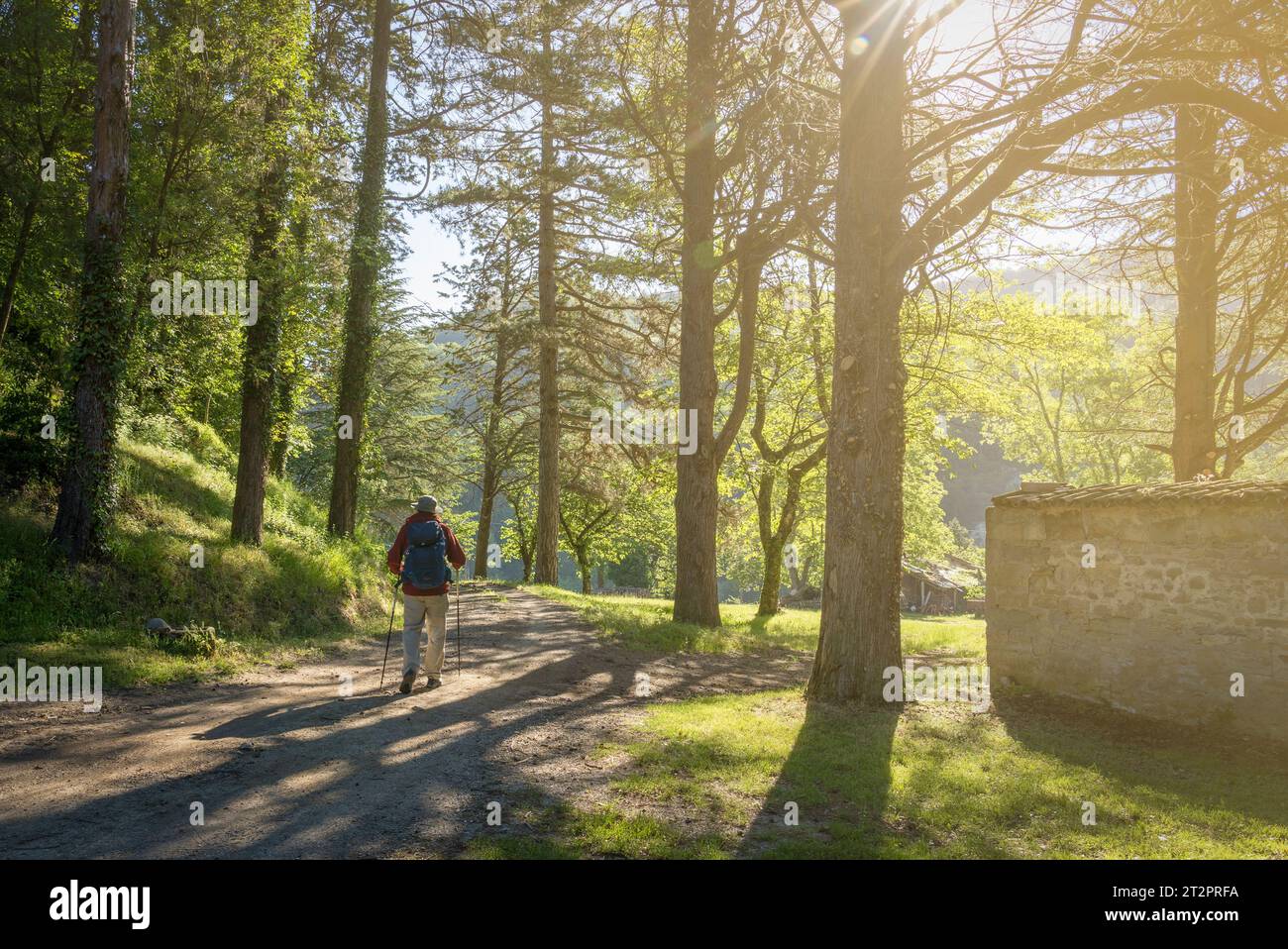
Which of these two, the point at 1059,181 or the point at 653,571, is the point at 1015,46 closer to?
the point at 1059,181

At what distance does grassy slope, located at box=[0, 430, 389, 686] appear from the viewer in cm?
884

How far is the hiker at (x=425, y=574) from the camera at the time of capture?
9234 mm

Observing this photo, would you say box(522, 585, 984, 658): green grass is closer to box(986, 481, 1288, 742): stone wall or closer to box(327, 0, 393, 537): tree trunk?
box(986, 481, 1288, 742): stone wall

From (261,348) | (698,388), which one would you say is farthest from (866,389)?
(261,348)

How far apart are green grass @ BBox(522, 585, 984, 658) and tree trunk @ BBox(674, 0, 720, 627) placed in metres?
0.87

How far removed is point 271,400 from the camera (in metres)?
14.6

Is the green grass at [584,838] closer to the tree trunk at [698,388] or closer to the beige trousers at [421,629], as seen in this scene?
the beige trousers at [421,629]

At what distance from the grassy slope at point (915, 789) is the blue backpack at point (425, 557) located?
3108 millimetres

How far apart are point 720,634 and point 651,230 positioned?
38.0ft

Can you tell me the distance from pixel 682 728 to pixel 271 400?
35.6ft

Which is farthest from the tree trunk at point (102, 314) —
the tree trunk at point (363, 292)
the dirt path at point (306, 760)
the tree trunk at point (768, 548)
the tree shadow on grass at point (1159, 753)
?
the tree trunk at point (768, 548)

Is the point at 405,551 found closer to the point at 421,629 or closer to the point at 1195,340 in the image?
the point at 421,629

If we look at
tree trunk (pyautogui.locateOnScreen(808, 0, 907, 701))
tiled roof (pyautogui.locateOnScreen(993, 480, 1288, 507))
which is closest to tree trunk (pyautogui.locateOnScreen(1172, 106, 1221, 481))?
tiled roof (pyautogui.locateOnScreen(993, 480, 1288, 507))
